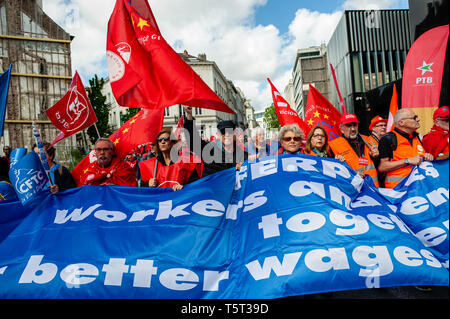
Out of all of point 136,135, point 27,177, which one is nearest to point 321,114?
point 136,135

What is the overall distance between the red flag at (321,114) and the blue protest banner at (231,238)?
12.0 feet

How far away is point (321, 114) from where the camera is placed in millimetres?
7074

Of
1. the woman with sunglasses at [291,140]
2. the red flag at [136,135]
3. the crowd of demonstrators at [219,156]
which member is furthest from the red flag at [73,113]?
the woman with sunglasses at [291,140]

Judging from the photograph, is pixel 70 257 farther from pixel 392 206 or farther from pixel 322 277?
pixel 392 206

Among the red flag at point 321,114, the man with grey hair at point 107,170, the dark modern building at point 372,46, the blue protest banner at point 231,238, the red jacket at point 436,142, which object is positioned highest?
the dark modern building at point 372,46

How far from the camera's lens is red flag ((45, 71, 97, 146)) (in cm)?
559

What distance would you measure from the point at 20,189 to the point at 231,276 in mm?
2374

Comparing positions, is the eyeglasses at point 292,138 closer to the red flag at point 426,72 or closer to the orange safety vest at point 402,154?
the orange safety vest at point 402,154

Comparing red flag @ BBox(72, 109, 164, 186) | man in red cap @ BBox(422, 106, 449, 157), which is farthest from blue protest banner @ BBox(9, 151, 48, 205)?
man in red cap @ BBox(422, 106, 449, 157)

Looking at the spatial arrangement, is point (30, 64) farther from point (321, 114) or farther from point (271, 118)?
point (321, 114)

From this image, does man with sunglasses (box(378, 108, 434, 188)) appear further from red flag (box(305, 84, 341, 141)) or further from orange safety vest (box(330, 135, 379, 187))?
red flag (box(305, 84, 341, 141))

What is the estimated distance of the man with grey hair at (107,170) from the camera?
161 inches

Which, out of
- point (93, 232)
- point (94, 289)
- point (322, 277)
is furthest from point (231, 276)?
point (93, 232)

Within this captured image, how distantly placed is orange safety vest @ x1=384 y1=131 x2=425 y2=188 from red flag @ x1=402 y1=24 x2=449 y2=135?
4.23 ft
